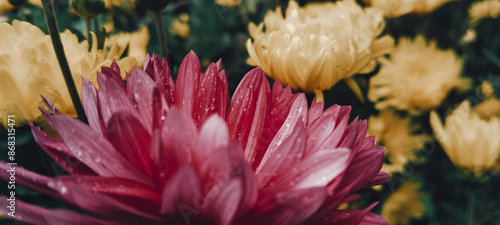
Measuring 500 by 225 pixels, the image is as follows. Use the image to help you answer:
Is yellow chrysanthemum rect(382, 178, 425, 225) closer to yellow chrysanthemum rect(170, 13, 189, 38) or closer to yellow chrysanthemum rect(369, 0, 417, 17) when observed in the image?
yellow chrysanthemum rect(369, 0, 417, 17)

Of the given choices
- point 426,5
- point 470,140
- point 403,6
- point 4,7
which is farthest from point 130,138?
point 426,5

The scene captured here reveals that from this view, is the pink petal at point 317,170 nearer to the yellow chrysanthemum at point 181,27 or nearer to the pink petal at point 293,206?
the pink petal at point 293,206

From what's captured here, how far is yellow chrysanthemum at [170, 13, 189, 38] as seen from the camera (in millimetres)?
977

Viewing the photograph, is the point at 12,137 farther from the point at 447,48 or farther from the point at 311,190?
the point at 447,48

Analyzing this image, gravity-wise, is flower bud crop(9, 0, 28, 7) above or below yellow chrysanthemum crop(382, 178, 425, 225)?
above

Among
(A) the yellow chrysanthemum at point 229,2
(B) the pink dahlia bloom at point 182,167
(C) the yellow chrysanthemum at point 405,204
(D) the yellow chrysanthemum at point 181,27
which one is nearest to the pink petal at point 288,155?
(B) the pink dahlia bloom at point 182,167

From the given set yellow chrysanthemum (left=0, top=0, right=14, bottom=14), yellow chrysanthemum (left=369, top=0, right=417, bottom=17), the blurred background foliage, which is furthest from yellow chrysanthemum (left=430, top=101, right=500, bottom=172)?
yellow chrysanthemum (left=0, top=0, right=14, bottom=14)

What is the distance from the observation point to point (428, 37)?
4.13ft

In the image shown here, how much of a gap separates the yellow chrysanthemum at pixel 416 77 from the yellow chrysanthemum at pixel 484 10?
12 centimetres

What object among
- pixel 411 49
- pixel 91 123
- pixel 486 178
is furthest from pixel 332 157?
pixel 411 49

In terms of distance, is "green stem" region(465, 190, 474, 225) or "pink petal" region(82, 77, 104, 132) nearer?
"pink petal" region(82, 77, 104, 132)

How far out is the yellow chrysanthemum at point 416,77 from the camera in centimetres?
100

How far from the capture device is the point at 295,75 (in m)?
0.44

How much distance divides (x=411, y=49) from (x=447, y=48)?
0.39ft
